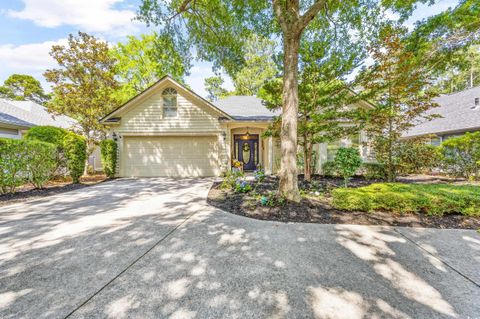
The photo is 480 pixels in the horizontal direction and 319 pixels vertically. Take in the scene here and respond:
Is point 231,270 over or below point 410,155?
below

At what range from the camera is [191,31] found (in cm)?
791

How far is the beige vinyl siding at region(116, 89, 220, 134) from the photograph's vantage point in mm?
10008

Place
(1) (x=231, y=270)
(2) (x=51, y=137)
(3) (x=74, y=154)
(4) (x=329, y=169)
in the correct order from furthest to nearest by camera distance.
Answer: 1. (4) (x=329, y=169)
2. (2) (x=51, y=137)
3. (3) (x=74, y=154)
4. (1) (x=231, y=270)

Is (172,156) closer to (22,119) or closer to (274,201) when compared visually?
(274,201)

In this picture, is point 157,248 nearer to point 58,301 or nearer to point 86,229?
point 58,301

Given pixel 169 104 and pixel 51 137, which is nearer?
pixel 51 137

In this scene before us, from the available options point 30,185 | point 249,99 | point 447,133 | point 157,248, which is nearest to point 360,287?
point 157,248

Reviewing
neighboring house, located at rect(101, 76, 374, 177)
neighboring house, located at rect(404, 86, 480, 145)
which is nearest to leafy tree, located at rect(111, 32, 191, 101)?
neighboring house, located at rect(101, 76, 374, 177)

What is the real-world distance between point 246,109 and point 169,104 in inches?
175

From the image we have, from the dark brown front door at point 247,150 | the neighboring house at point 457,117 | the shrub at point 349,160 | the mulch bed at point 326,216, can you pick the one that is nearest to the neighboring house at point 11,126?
the dark brown front door at point 247,150

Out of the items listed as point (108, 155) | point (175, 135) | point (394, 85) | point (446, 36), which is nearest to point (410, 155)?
point (394, 85)

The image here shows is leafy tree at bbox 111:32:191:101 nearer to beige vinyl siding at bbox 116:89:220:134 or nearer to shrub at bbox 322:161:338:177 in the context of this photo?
beige vinyl siding at bbox 116:89:220:134

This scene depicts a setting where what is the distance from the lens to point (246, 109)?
468 inches

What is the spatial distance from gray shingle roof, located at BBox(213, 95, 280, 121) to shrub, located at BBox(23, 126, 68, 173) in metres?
7.79
